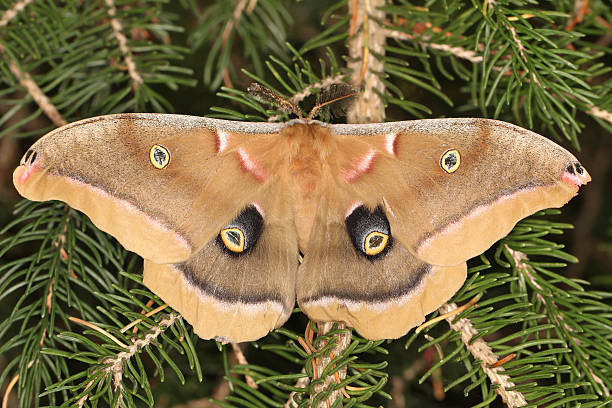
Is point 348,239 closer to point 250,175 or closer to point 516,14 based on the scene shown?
point 250,175

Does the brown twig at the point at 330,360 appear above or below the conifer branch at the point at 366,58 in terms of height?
below

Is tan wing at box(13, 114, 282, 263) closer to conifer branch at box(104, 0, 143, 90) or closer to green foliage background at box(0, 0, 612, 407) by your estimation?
green foliage background at box(0, 0, 612, 407)

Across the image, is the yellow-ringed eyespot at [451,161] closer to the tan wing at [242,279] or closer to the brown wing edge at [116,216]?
the tan wing at [242,279]

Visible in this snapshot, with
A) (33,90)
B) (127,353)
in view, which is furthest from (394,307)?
(33,90)

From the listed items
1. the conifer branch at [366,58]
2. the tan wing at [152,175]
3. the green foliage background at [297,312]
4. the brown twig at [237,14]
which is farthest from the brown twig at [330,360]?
the brown twig at [237,14]

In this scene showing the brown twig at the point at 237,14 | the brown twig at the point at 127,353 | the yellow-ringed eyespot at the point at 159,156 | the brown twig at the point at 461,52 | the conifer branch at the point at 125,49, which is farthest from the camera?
the brown twig at the point at 237,14

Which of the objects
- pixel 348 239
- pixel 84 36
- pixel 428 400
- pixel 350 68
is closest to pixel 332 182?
pixel 348 239
